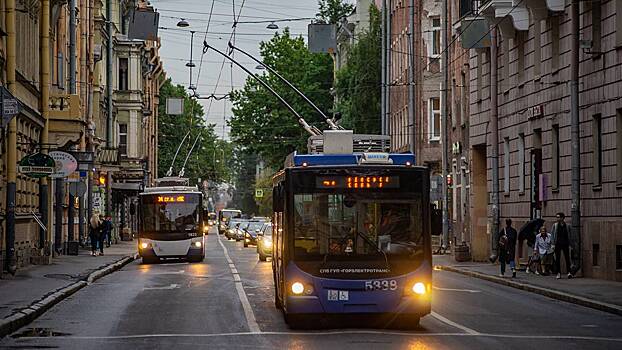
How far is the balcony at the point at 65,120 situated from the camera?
4203 centimetres

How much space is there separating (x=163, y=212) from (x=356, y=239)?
28767 millimetres

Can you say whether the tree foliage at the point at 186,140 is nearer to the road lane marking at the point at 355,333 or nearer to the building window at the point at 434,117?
the building window at the point at 434,117

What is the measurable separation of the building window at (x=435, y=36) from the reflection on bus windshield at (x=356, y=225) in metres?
43.8

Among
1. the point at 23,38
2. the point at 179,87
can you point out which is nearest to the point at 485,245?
the point at 23,38

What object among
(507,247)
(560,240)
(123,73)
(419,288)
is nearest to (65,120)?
(507,247)

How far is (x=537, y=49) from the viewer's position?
40406mm

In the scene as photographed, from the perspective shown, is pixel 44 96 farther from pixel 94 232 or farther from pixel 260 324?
pixel 260 324

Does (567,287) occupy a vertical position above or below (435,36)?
below

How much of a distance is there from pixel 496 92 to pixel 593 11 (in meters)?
9.23

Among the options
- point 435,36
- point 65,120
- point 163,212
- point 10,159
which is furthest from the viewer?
point 435,36

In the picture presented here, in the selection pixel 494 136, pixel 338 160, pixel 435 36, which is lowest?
pixel 338 160

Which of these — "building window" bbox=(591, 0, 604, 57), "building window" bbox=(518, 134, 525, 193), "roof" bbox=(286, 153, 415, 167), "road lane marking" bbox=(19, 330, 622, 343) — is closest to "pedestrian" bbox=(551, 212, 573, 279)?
"building window" bbox=(591, 0, 604, 57)

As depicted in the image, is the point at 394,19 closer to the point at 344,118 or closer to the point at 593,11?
the point at 344,118

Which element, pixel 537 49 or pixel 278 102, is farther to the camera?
pixel 278 102
